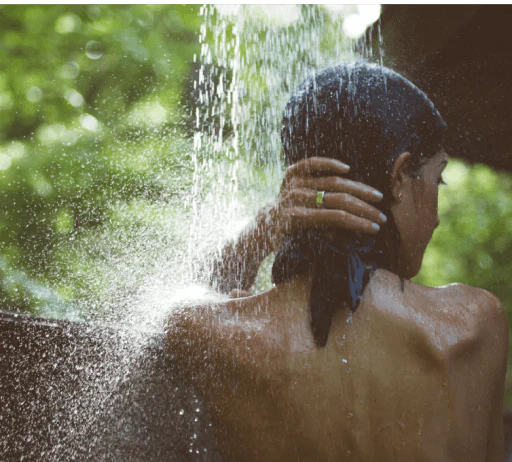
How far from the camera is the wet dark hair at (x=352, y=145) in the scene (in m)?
1.54

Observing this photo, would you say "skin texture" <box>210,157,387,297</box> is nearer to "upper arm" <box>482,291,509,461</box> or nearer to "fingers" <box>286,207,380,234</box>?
"fingers" <box>286,207,380,234</box>

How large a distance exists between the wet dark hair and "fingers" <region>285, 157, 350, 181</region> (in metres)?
0.08

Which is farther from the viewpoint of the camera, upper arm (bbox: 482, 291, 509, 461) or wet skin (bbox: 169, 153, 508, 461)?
upper arm (bbox: 482, 291, 509, 461)

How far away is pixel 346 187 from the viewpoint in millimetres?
1565

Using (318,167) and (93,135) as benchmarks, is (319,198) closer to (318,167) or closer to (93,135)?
(318,167)

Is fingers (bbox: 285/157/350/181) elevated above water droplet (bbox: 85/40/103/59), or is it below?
above

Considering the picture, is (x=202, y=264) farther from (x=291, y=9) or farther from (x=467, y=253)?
(x=467, y=253)

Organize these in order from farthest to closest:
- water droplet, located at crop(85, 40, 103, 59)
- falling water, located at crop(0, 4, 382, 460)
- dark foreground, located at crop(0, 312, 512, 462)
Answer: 1. water droplet, located at crop(85, 40, 103, 59)
2. falling water, located at crop(0, 4, 382, 460)
3. dark foreground, located at crop(0, 312, 512, 462)

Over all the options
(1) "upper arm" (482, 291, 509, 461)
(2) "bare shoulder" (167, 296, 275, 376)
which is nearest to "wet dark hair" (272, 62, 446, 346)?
(2) "bare shoulder" (167, 296, 275, 376)

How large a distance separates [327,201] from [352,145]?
0.76ft

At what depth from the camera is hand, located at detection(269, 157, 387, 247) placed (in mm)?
1551

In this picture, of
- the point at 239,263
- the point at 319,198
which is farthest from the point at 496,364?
the point at 239,263

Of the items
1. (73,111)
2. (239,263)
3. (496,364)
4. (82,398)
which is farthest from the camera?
(73,111)

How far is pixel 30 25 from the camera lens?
514cm
